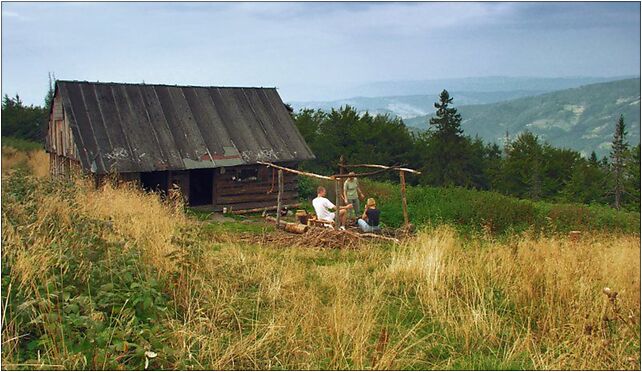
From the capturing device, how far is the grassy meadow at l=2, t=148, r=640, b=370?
4.79m

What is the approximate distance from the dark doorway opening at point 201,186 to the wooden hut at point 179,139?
38mm

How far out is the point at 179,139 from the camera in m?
19.7

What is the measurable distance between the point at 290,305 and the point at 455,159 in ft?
147

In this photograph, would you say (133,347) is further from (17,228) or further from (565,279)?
(565,279)

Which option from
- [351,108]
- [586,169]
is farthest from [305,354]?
[586,169]

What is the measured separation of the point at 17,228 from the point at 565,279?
6076 mm

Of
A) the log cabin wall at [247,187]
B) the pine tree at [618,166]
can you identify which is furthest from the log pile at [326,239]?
the pine tree at [618,166]

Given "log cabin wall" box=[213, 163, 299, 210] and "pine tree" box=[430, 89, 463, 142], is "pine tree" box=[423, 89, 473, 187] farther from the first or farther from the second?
"log cabin wall" box=[213, 163, 299, 210]

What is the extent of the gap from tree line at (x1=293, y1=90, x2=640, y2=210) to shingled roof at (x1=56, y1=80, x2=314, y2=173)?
20.1m

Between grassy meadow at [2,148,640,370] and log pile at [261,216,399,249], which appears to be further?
log pile at [261,216,399,249]

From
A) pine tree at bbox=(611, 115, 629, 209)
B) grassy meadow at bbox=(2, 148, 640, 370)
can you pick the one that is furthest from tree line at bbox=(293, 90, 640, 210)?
grassy meadow at bbox=(2, 148, 640, 370)

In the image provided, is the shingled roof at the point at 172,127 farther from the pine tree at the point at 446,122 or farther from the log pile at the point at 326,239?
the pine tree at the point at 446,122

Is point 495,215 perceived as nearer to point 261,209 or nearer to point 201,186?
point 261,209

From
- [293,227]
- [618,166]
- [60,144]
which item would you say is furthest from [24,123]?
[618,166]
